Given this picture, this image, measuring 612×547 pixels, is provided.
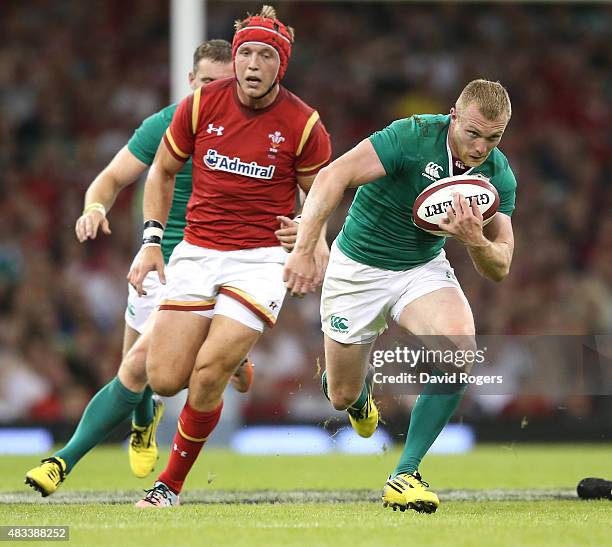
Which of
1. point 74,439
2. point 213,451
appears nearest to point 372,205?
point 74,439

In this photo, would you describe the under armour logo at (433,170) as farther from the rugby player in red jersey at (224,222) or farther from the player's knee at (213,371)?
the player's knee at (213,371)

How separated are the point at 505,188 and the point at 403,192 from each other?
0.54 metres

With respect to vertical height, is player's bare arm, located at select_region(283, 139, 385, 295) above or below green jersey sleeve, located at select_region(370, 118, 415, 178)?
below

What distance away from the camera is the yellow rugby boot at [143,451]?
26.3ft

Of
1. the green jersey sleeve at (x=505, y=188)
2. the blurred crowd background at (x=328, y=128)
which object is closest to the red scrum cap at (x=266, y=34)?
the green jersey sleeve at (x=505, y=188)

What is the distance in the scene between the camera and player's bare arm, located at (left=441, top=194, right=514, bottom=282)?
615 centimetres

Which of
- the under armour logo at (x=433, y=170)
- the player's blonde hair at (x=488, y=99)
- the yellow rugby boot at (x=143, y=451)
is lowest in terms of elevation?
the yellow rugby boot at (x=143, y=451)

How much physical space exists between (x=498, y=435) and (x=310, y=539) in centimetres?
806

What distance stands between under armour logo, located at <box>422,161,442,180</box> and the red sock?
1686 millimetres

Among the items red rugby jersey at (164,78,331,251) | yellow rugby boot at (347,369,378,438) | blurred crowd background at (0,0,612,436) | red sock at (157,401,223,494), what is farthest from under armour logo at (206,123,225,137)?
blurred crowd background at (0,0,612,436)

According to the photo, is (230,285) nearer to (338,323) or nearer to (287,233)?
(287,233)

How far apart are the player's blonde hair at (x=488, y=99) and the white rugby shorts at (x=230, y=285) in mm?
1435

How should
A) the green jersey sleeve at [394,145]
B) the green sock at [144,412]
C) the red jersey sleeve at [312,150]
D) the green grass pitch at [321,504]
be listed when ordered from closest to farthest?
the green grass pitch at [321,504] → the green jersey sleeve at [394,145] → the red jersey sleeve at [312,150] → the green sock at [144,412]

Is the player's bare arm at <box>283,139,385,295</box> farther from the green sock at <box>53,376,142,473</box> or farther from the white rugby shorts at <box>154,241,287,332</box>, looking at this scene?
the green sock at <box>53,376,142,473</box>
